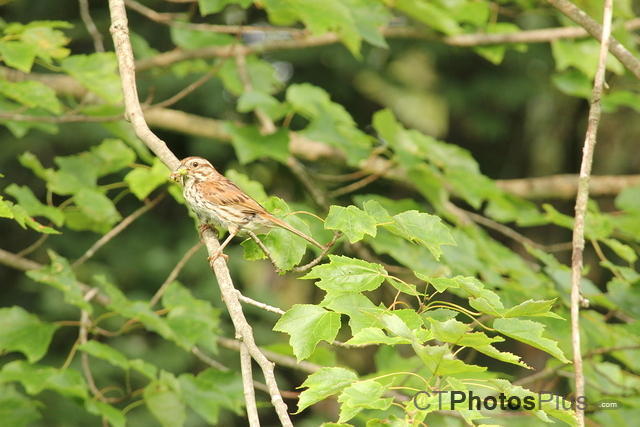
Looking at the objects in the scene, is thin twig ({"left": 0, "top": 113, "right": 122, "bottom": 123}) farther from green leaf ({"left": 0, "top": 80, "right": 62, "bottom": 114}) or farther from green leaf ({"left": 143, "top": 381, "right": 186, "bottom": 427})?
green leaf ({"left": 143, "top": 381, "right": 186, "bottom": 427})

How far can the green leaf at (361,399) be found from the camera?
2.73 m

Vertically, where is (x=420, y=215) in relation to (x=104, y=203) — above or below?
above

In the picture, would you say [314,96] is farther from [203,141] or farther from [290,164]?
[203,141]

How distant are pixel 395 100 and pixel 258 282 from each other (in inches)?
120

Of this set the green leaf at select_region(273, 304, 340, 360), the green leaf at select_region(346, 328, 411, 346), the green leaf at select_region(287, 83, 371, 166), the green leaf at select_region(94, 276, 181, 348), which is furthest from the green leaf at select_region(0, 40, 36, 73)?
the green leaf at select_region(346, 328, 411, 346)

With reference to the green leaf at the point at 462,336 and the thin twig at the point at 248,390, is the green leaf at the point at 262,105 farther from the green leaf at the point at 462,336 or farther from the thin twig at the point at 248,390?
the green leaf at the point at 462,336

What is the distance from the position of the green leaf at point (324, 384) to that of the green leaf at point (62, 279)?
247 centimetres

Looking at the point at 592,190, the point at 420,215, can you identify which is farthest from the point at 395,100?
the point at 420,215

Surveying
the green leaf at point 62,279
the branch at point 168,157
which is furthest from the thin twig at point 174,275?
the branch at point 168,157

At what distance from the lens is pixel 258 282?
37.9 feet

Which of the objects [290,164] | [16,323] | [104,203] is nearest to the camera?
[16,323]

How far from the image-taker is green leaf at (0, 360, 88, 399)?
4.84 metres

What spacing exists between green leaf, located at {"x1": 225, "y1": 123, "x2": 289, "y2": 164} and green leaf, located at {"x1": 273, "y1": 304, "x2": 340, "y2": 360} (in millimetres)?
2850

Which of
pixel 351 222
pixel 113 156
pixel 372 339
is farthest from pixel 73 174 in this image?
pixel 372 339
